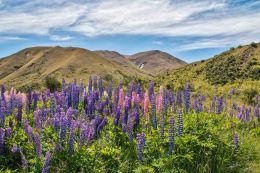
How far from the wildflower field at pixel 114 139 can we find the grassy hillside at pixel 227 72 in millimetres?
20492

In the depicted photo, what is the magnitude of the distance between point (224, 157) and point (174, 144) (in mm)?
1586

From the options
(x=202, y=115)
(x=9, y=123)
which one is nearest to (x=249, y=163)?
(x=202, y=115)

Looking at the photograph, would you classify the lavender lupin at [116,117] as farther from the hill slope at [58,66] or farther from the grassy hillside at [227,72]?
the hill slope at [58,66]

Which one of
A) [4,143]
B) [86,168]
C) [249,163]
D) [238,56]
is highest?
Answer: [238,56]

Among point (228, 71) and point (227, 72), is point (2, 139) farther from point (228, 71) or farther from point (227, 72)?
point (228, 71)

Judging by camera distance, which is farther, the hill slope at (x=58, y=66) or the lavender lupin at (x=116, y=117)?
the hill slope at (x=58, y=66)

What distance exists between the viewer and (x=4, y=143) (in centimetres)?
545

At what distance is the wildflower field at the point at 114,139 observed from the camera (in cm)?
529

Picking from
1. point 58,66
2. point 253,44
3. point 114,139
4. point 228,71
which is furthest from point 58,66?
point 114,139

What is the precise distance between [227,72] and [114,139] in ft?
98.9

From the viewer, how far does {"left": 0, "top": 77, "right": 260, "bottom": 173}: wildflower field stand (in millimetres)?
5285

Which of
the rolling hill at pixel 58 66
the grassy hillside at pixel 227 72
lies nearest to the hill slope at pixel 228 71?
the grassy hillside at pixel 227 72

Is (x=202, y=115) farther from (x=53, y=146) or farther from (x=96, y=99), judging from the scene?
(x=53, y=146)

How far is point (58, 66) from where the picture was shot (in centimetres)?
9988
